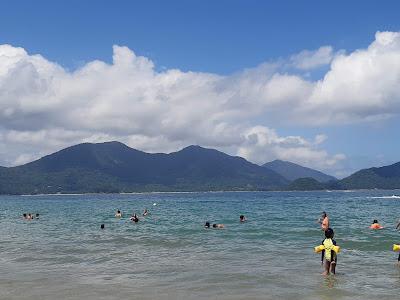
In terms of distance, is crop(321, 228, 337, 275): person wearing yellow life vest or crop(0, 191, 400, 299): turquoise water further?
crop(321, 228, 337, 275): person wearing yellow life vest

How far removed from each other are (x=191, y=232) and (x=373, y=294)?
25.8 meters

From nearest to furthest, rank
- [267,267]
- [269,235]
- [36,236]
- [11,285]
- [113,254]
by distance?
→ [11,285] < [267,267] < [113,254] < [269,235] < [36,236]

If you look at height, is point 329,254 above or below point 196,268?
above

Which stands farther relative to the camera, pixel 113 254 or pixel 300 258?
pixel 113 254

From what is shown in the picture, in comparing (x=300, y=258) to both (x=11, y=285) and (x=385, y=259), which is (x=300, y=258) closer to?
(x=385, y=259)

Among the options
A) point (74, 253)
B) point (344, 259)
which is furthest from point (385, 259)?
point (74, 253)

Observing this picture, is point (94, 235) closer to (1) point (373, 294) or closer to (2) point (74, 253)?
(2) point (74, 253)

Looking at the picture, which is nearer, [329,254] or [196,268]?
[329,254]

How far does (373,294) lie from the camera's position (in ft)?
Result: 56.4

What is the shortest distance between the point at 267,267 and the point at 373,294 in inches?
260

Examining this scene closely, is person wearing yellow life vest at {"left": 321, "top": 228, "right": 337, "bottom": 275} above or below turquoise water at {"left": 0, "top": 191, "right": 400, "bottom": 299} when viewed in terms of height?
above

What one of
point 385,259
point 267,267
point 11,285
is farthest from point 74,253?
point 385,259

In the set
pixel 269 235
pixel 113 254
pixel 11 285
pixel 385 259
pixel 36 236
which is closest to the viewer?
pixel 11 285

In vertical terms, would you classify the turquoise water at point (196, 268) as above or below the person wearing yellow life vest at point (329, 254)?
below
